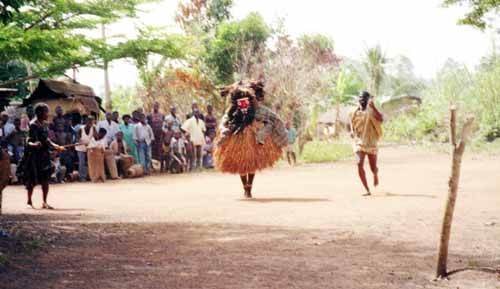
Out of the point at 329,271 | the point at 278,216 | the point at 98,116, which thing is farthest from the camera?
the point at 98,116

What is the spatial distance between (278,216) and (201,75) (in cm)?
1977

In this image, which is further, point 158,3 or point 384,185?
point 158,3

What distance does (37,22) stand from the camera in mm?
10906

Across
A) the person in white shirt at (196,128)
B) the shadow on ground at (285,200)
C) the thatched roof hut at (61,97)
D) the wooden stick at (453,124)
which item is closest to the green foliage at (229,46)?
the thatched roof hut at (61,97)

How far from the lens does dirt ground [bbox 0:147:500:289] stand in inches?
191

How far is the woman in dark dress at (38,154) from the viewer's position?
9.26 metres

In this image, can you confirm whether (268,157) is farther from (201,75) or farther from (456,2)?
(201,75)

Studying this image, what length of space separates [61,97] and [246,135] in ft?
32.8

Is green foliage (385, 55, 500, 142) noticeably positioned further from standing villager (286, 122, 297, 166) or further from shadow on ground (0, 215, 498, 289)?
shadow on ground (0, 215, 498, 289)

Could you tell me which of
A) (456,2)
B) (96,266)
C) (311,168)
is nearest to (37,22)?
(96,266)

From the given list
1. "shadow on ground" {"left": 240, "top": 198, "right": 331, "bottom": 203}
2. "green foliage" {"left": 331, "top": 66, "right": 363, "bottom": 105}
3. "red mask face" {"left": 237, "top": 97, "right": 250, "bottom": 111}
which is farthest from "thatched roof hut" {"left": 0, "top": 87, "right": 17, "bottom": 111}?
"green foliage" {"left": 331, "top": 66, "right": 363, "bottom": 105}

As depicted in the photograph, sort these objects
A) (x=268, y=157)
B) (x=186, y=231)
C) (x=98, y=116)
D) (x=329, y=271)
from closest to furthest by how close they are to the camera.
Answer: (x=329, y=271), (x=186, y=231), (x=268, y=157), (x=98, y=116)

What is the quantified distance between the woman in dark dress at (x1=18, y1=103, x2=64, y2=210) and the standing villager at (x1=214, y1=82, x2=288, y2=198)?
2.74 metres

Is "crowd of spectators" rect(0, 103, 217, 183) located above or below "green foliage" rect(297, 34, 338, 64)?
below
